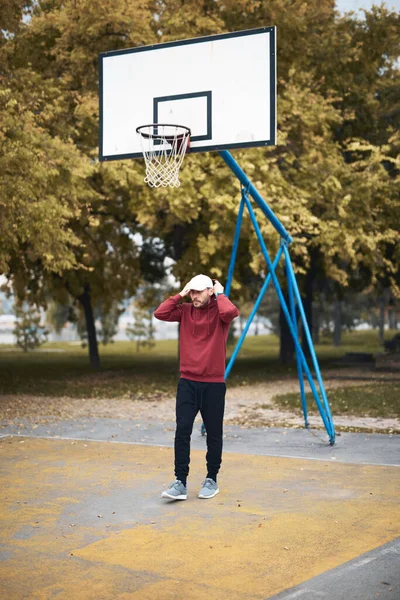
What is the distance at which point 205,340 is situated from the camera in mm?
8602

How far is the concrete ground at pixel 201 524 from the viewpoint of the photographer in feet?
19.4

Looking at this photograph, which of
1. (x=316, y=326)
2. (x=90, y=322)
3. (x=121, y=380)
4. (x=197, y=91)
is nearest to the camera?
(x=197, y=91)

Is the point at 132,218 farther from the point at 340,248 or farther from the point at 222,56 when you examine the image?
the point at 222,56

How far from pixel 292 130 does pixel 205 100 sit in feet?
38.3

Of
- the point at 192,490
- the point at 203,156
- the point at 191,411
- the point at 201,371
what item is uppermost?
the point at 203,156

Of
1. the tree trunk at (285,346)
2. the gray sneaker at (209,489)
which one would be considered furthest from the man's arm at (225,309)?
the tree trunk at (285,346)

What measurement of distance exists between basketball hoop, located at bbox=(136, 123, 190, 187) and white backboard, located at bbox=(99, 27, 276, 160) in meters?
0.13

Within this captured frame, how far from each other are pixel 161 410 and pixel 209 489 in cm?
879

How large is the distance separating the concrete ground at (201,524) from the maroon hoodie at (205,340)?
1.27 meters

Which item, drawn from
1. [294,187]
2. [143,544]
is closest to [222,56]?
[143,544]

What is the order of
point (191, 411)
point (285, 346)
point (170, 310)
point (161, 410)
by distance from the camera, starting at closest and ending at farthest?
point (191, 411), point (170, 310), point (161, 410), point (285, 346)

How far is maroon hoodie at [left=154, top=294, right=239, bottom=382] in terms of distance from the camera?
8516mm

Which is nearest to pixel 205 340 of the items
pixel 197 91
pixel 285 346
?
pixel 197 91

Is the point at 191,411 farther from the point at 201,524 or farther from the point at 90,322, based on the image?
the point at 90,322
